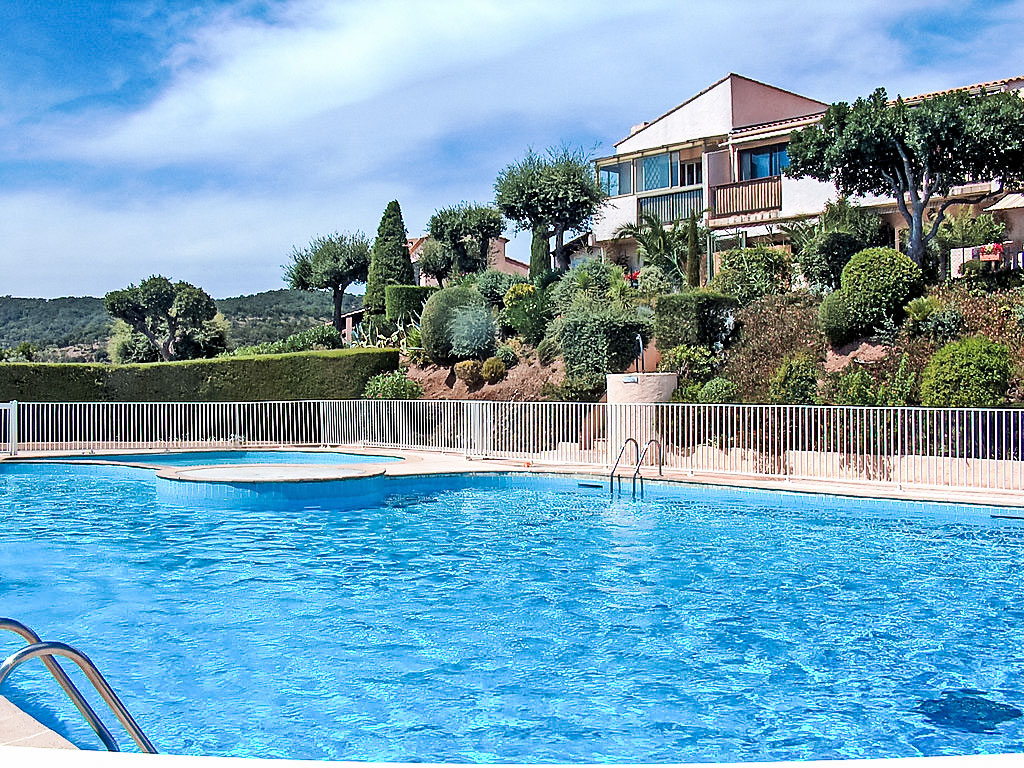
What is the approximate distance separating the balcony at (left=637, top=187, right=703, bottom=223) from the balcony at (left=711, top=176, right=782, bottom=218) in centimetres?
156

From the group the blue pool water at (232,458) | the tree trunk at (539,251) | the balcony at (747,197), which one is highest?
the balcony at (747,197)

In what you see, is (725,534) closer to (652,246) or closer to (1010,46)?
(652,246)

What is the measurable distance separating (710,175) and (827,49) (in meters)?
→ 15.9

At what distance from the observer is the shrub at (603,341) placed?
22.3m

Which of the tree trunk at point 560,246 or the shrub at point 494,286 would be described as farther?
the tree trunk at point 560,246

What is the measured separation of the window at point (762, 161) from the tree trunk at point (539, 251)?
692 cm

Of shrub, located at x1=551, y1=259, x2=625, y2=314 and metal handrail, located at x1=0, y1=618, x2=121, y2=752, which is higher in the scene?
shrub, located at x1=551, y1=259, x2=625, y2=314

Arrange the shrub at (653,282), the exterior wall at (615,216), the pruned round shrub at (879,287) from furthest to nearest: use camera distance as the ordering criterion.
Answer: the exterior wall at (615,216) → the shrub at (653,282) → the pruned round shrub at (879,287)

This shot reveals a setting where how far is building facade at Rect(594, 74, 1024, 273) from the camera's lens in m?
29.8

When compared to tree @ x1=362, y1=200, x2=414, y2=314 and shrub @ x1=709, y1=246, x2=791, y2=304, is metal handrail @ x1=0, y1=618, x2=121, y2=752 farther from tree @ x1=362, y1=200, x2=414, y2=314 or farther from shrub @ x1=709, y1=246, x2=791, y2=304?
tree @ x1=362, y1=200, x2=414, y2=314

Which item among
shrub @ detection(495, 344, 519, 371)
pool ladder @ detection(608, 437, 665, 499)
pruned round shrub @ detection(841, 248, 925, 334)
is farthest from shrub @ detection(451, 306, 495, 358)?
pruned round shrub @ detection(841, 248, 925, 334)

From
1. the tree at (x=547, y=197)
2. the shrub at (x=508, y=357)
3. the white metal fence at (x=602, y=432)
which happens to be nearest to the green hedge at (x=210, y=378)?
the white metal fence at (x=602, y=432)

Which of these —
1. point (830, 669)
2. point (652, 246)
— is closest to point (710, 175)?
point (652, 246)

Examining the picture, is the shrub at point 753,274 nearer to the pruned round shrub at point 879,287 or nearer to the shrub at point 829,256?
the shrub at point 829,256
